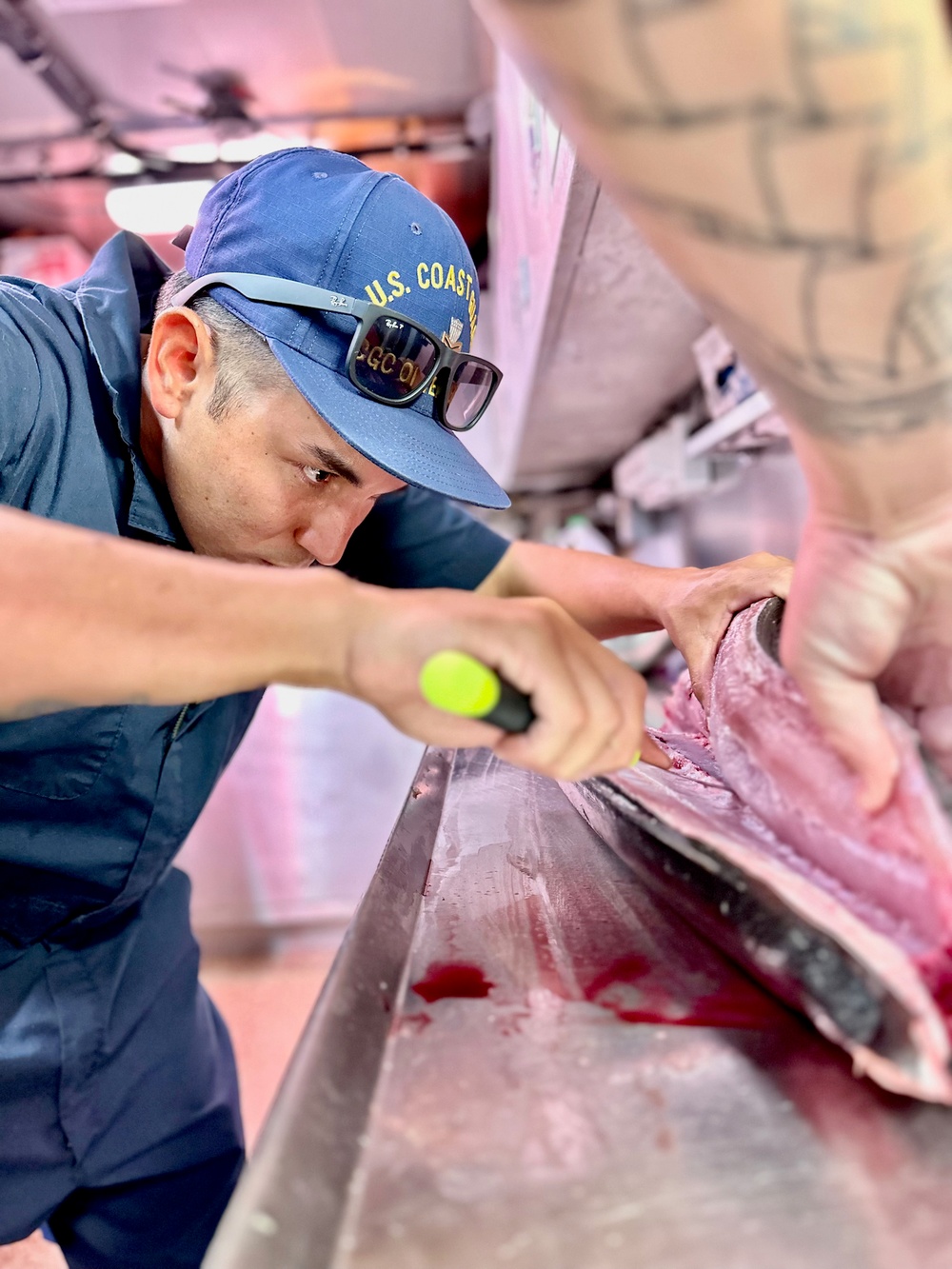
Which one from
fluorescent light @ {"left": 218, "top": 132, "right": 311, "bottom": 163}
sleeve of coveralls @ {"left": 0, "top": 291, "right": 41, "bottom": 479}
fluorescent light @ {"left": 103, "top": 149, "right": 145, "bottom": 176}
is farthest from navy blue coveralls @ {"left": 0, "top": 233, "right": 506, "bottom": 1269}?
fluorescent light @ {"left": 103, "top": 149, "right": 145, "bottom": 176}

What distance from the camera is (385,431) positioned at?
115 cm

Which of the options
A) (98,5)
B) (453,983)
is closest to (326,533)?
(453,983)

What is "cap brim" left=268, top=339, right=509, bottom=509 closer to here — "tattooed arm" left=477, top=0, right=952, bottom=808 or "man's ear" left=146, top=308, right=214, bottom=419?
"man's ear" left=146, top=308, right=214, bottom=419

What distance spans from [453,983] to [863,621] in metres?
0.44

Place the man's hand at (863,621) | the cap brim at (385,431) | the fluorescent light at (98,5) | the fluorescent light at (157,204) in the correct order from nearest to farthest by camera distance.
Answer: the man's hand at (863,621) < the cap brim at (385,431) < the fluorescent light at (98,5) < the fluorescent light at (157,204)

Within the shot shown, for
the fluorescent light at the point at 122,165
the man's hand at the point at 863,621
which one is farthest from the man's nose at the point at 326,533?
the fluorescent light at the point at 122,165

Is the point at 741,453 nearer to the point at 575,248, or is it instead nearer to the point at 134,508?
the point at 575,248

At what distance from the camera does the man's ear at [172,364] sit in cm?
119

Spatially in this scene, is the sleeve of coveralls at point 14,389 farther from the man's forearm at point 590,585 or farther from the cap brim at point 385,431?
the man's forearm at point 590,585

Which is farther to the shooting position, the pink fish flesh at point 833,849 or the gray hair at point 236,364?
the gray hair at point 236,364

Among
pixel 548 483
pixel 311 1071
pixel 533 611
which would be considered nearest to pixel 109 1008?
pixel 311 1071

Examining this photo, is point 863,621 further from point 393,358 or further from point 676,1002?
point 393,358

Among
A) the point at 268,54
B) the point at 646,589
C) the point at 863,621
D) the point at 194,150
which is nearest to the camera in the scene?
the point at 863,621

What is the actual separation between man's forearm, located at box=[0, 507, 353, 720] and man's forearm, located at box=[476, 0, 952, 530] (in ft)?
1.16
